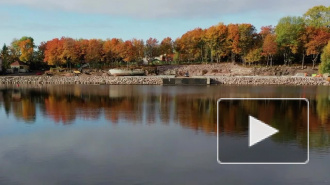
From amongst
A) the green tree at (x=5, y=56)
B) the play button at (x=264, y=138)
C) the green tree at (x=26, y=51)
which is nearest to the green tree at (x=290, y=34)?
the play button at (x=264, y=138)

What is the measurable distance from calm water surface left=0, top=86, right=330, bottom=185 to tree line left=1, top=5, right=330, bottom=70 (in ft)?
162

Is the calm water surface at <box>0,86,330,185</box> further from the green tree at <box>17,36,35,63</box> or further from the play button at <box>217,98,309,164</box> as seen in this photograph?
the green tree at <box>17,36,35,63</box>

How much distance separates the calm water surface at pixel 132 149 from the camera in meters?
14.5

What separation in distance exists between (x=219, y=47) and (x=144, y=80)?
2607 cm

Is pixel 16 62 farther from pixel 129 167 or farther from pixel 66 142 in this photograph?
pixel 129 167

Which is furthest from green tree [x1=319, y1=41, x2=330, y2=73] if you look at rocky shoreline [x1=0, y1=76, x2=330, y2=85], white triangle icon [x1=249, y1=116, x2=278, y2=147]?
white triangle icon [x1=249, y1=116, x2=278, y2=147]

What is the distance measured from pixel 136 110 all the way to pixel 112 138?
11.3m

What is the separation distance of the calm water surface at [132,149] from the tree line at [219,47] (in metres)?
49.3

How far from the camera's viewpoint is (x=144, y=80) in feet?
227

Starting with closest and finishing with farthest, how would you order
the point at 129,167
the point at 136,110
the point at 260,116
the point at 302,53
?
the point at 129,167 → the point at 260,116 → the point at 136,110 → the point at 302,53

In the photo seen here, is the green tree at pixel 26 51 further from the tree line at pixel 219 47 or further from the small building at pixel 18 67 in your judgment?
the small building at pixel 18 67

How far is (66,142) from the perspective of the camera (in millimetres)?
20281

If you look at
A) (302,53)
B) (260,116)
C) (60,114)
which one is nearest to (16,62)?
A: (60,114)

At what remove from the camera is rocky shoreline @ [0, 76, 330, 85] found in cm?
6412
